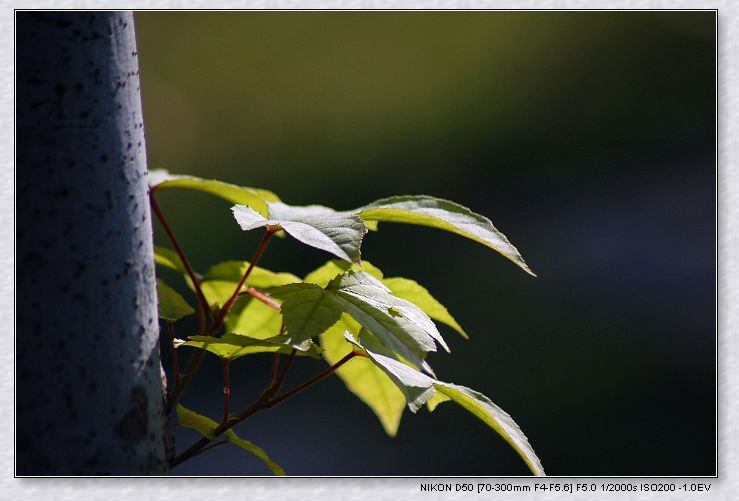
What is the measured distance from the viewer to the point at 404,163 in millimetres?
3428

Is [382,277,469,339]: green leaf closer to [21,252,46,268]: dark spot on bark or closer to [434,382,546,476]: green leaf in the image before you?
[434,382,546,476]: green leaf

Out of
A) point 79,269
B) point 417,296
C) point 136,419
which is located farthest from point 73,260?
point 417,296

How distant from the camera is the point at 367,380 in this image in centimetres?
77

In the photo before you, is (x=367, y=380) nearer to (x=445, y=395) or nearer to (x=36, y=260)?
(x=445, y=395)

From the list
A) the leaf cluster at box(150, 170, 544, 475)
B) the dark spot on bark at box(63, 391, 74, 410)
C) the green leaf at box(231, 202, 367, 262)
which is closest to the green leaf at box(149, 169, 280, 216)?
the leaf cluster at box(150, 170, 544, 475)

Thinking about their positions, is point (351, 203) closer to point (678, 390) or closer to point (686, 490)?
point (678, 390)

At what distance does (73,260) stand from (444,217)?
283mm

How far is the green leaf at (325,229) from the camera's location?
1.58 ft

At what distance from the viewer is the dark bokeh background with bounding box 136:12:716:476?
9.19ft

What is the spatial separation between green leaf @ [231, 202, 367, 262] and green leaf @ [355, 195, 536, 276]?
0.15ft

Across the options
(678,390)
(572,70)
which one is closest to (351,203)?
(572,70)

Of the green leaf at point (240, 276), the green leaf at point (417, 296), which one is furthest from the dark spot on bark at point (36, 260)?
the green leaf at point (417, 296)

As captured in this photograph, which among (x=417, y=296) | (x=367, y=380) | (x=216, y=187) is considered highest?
(x=216, y=187)

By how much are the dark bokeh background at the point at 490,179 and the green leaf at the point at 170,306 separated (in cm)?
211
